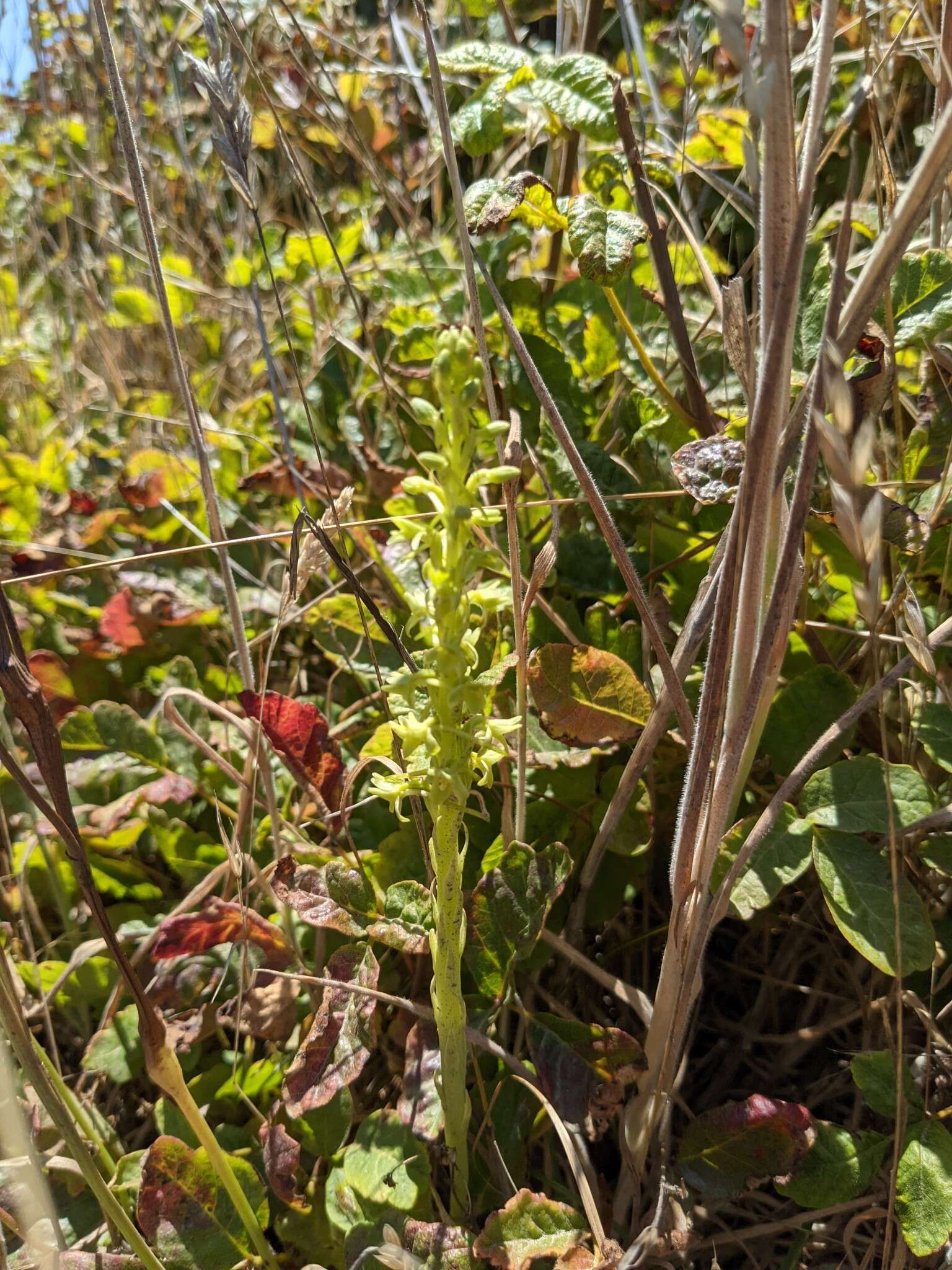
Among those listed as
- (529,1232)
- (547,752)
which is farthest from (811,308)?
(529,1232)

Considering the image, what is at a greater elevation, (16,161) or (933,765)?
(16,161)

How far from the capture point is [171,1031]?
1043 millimetres

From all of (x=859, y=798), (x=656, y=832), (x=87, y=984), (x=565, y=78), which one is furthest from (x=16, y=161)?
(x=859, y=798)

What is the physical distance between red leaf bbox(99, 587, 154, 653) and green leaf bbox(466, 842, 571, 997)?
793mm

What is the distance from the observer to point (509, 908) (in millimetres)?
871

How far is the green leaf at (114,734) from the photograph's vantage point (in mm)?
1242

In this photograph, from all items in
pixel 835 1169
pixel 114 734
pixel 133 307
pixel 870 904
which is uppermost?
pixel 133 307

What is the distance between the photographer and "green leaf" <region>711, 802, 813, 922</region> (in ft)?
2.67

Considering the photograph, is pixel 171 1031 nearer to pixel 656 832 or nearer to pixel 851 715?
pixel 656 832

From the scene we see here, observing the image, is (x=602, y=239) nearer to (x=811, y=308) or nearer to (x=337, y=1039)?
(x=811, y=308)

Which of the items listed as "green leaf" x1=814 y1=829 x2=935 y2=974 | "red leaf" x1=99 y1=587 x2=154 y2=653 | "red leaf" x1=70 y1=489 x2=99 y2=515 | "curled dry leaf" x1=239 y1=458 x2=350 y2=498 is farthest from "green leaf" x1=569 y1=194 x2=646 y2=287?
"red leaf" x1=70 y1=489 x2=99 y2=515

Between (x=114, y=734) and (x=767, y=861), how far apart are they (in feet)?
2.73

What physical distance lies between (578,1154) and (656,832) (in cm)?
A: 34

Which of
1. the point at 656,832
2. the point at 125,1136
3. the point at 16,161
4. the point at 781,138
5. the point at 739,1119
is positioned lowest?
the point at 125,1136
